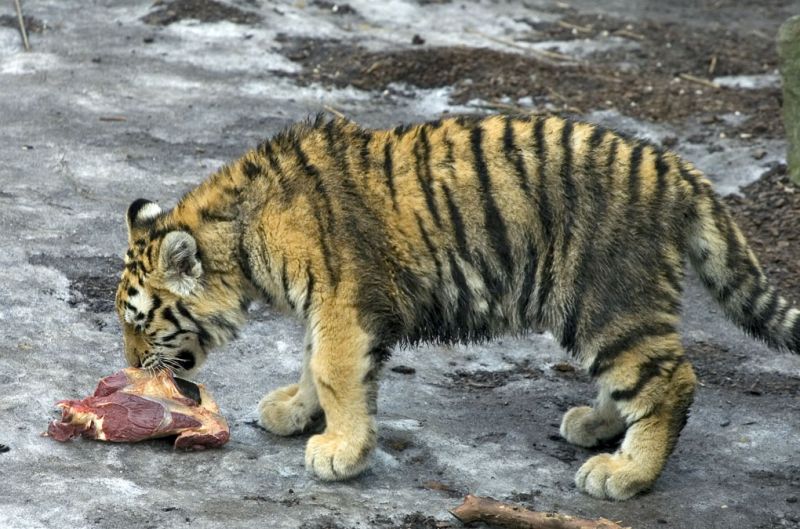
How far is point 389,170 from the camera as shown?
5535 millimetres

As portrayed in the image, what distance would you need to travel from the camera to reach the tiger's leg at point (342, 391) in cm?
522

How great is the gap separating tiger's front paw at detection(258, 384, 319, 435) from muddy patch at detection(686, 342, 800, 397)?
2161 millimetres

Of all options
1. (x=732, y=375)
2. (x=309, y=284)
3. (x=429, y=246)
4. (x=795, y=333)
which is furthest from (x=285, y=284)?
(x=732, y=375)

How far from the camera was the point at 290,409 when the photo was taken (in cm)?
570

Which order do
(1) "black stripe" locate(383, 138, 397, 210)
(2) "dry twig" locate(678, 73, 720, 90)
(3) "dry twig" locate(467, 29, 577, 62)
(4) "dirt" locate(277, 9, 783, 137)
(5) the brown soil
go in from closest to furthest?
(1) "black stripe" locate(383, 138, 397, 210) → (5) the brown soil → (4) "dirt" locate(277, 9, 783, 137) → (2) "dry twig" locate(678, 73, 720, 90) → (3) "dry twig" locate(467, 29, 577, 62)

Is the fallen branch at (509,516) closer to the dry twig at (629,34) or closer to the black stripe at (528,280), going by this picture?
the black stripe at (528,280)

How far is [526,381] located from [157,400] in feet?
6.73

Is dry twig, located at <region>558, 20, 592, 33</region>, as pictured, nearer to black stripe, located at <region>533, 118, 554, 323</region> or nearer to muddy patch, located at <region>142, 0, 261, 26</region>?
muddy patch, located at <region>142, 0, 261, 26</region>

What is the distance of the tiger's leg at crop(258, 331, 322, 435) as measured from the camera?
571 centimetres

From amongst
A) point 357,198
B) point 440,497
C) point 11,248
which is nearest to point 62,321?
point 11,248

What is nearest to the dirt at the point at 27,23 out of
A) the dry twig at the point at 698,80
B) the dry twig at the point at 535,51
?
the dry twig at the point at 535,51

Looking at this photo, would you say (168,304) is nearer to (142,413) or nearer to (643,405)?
(142,413)

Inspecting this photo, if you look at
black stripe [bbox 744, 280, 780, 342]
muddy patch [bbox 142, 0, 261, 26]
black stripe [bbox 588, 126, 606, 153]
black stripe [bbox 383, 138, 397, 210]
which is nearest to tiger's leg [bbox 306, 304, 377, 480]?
black stripe [bbox 383, 138, 397, 210]

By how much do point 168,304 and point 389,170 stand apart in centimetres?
108
